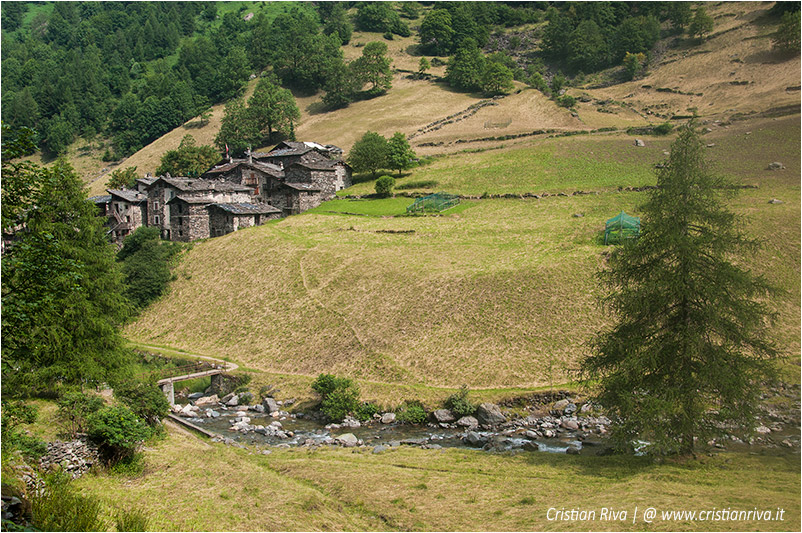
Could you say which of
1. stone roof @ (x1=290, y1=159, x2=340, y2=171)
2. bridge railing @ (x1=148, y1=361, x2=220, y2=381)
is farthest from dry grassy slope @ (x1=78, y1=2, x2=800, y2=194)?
bridge railing @ (x1=148, y1=361, x2=220, y2=381)

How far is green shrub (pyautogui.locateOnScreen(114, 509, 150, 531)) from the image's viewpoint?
15156 millimetres

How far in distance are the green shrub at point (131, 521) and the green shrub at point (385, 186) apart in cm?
6291

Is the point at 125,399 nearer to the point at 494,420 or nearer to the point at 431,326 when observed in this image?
the point at 494,420

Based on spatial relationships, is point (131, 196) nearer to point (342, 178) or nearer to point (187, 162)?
point (187, 162)

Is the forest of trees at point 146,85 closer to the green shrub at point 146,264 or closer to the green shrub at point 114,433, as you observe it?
the green shrub at point 146,264

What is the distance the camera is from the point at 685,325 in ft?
78.5

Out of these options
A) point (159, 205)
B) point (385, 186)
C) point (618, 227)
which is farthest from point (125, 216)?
point (618, 227)

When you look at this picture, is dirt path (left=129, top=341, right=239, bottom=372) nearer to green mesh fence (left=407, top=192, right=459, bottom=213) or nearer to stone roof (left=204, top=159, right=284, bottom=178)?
green mesh fence (left=407, top=192, right=459, bottom=213)

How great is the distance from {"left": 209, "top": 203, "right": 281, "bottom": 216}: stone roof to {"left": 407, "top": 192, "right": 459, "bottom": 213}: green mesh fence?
1904 centimetres

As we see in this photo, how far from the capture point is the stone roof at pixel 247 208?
6998 centimetres

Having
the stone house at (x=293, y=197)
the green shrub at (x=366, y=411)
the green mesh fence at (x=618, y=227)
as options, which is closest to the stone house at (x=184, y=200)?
the stone house at (x=293, y=197)

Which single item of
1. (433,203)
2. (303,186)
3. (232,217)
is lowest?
(232,217)

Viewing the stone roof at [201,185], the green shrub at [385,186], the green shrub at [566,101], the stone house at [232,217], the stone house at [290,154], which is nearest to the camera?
the stone house at [232,217]

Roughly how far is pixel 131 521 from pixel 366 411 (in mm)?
21361
